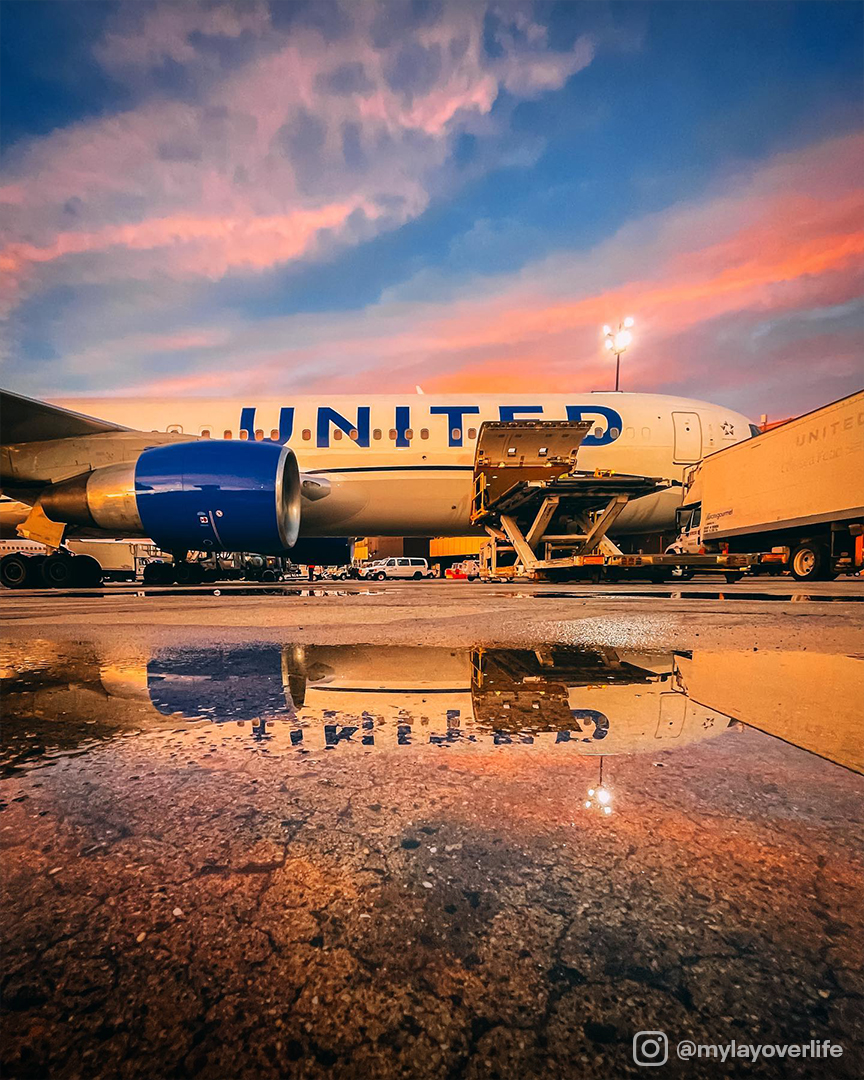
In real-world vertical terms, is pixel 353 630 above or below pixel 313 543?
below

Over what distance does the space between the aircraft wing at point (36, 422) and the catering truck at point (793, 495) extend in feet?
33.1

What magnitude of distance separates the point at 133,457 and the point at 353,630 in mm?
6510

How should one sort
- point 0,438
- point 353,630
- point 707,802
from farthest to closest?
1. point 0,438
2. point 353,630
3. point 707,802

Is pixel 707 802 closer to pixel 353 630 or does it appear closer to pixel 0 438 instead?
pixel 353 630

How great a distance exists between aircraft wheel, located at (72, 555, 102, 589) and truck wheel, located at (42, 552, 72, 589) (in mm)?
87

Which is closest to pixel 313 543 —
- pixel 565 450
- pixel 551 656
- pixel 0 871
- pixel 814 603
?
pixel 565 450

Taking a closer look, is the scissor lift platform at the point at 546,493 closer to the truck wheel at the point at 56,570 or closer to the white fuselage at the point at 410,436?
the white fuselage at the point at 410,436

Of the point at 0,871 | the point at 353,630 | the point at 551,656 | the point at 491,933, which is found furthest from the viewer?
the point at 353,630

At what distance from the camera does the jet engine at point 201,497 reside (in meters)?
6.61

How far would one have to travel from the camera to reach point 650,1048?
47 cm

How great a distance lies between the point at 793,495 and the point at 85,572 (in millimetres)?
11668

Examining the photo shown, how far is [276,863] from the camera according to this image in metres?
0.70

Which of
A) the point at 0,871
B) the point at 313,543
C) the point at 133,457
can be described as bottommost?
the point at 0,871

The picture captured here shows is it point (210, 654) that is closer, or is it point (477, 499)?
point (210, 654)
